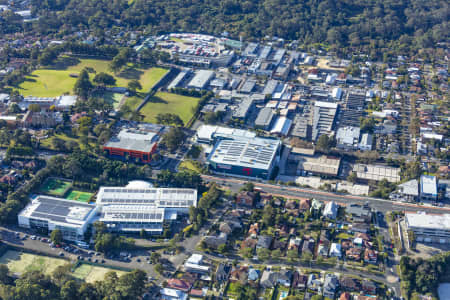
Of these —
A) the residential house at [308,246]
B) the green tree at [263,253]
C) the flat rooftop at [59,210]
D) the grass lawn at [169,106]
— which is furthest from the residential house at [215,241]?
the grass lawn at [169,106]

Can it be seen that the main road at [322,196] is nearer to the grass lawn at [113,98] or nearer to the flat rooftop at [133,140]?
the flat rooftop at [133,140]

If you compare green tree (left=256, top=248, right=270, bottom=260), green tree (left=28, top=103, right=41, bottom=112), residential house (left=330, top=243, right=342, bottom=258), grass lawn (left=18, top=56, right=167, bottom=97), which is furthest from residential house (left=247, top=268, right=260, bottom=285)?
grass lawn (left=18, top=56, right=167, bottom=97)

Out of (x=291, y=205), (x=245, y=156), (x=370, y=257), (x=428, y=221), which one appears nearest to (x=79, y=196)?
(x=245, y=156)

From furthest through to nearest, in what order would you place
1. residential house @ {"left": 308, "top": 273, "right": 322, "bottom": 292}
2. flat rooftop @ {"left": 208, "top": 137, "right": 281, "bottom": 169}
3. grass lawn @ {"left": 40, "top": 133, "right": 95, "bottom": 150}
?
grass lawn @ {"left": 40, "top": 133, "right": 95, "bottom": 150}
flat rooftop @ {"left": 208, "top": 137, "right": 281, "bottom": 169}
residential house @ {"left": 308, "top": 273, "right": 322, "bottom": 292}

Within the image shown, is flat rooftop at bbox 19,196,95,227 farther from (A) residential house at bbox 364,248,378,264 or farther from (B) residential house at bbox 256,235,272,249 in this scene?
(A) residential house at bbox 364,248,378,264

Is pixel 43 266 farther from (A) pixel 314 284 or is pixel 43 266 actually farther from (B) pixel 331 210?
(B) pixel 331 210
